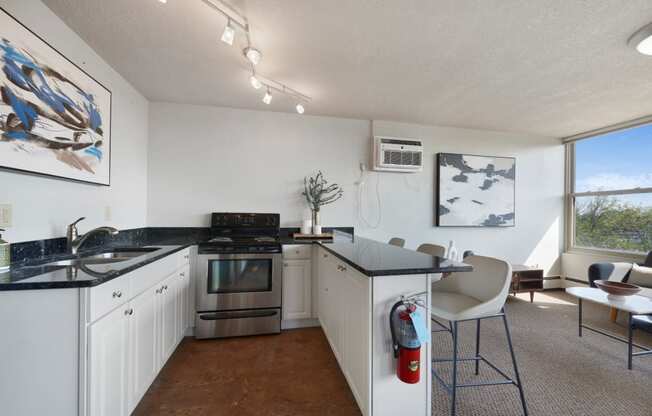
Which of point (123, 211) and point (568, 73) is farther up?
point (568, 73)

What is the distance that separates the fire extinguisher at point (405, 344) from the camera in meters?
1.26

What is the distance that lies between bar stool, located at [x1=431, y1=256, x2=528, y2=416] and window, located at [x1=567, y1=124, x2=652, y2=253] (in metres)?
3.52

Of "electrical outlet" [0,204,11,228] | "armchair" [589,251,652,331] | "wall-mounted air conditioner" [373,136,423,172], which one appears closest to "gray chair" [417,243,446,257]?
"wall-mounted air conditioner" [373,136,423,172]

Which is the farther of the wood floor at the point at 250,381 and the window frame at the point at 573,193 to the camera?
the window frame at the point at 573,193

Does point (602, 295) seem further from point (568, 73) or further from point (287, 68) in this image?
point (287, 68)

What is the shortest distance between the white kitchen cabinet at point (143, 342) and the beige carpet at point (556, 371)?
5.82ft

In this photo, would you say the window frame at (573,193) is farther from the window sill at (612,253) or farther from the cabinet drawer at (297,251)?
the cabinet drawer at (297,251)

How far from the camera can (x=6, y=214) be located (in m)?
1.32

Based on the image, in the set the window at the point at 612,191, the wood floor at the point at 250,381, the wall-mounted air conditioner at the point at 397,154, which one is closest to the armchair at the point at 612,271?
the window at the point at 612,191

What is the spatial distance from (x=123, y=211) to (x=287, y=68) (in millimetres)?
2020

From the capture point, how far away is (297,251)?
269 centimetres

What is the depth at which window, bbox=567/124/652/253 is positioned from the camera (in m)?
3.39

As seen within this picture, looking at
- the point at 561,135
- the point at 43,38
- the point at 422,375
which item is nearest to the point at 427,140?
the point at 561,135

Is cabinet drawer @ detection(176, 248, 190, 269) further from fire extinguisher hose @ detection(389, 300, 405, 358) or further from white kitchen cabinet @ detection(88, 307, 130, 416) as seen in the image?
fire extinguisher hose @ detection(389, 300, 405, 358)
